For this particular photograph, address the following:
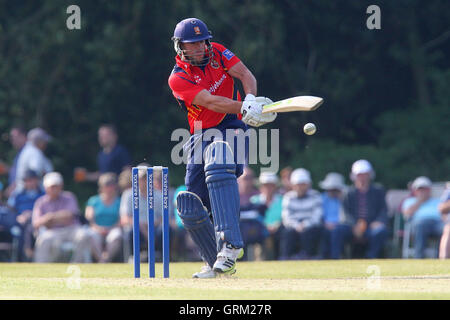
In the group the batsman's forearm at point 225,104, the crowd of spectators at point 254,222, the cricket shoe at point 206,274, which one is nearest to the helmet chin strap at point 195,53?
the batsman's forearm at point 225,104

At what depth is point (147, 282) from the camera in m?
7.54

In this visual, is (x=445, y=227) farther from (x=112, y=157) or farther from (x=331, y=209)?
(x=112, y=157)

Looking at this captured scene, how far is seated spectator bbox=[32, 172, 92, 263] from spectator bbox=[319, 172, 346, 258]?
3.04 meters

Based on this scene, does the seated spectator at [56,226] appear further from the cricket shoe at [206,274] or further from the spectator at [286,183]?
the cricket shoe at [206,274]

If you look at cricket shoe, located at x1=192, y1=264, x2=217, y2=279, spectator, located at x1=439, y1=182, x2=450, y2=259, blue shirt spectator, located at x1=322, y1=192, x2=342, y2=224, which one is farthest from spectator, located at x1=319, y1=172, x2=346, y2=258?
cricket shoe, located at x1=192, y1=264, x2=217, y2=279

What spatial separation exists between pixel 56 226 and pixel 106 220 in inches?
27.8

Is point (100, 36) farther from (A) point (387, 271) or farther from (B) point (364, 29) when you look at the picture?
(A) point (387, 271)

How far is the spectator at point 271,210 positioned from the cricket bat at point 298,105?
5.82 m

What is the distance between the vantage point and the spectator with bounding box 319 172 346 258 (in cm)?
1312

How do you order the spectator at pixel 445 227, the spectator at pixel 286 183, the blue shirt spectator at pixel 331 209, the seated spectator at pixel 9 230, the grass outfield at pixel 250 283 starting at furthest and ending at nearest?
the spectator at pixel 286 183 → the blue shirt spectator at pixel 331 209 → the seated spectator at pixel 9 230 → the spectator at pixel 445 227 → the grass outfield at pixel 250 283

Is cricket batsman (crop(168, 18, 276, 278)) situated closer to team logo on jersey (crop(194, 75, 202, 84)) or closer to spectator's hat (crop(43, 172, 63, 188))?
team logo on jersey (crop(194, 75, 202, 84))

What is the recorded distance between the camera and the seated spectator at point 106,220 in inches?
504

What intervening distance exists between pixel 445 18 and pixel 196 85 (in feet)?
42.5
